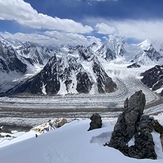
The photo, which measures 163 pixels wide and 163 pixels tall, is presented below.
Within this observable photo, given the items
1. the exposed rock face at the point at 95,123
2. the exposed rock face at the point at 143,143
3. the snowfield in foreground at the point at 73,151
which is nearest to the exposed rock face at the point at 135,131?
the exposed rock face at the point at 143,143

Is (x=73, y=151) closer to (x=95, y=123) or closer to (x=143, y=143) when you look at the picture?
(x=143, y=143)

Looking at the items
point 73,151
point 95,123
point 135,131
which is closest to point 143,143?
point 135,131

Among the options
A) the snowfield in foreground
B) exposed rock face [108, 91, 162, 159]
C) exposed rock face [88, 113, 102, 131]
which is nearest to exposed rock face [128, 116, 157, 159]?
exposed rock face [108, 91, 162, 159]

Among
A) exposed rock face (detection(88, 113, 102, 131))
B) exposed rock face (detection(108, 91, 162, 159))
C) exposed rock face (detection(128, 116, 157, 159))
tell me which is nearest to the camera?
exposed rock face (detection(128, 116, 157, 159))

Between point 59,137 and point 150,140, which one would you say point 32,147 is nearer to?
point 59,137

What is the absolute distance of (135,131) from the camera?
32219mm

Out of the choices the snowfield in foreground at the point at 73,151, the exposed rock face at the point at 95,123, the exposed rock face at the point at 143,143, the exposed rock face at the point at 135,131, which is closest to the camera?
the snowfield in foreground at the point at 73,151

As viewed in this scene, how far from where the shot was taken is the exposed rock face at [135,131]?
29109 mm

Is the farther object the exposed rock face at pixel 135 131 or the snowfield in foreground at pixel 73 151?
the exposed rock face at pixel 135 131

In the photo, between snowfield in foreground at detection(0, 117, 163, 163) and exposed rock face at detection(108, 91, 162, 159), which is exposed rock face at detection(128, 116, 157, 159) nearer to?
exposed rock face at detection(108, 91, 162, 159)

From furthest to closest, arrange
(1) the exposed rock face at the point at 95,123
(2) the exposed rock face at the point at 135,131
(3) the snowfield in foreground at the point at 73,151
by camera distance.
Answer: (1) the exposed rock face at the point at 95,123, (2) the exposed rock face at the point at 135,131, (3) the snowfield in foreground at the point at 73,151

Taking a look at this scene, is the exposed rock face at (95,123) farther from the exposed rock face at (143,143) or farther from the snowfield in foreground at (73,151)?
the exposed rock face at (143,143)

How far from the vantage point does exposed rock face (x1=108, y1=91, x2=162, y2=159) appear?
29109 mm

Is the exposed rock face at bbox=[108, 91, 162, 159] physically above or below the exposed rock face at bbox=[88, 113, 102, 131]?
above
